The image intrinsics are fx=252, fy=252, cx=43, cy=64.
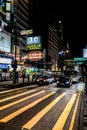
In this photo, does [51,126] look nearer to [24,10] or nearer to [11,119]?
[11,119]

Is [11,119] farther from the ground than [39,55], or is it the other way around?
[39,55]

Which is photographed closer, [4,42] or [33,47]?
[33,47]

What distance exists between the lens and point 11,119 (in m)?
9.80

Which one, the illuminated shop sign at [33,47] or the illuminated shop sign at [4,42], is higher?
the illuminated shop sign at [4,42]

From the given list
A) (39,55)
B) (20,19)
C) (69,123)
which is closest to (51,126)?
(69,123)

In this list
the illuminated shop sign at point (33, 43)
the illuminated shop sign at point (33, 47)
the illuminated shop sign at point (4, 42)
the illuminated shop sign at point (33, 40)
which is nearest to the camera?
the illuminated shop sign at point (33, 47)

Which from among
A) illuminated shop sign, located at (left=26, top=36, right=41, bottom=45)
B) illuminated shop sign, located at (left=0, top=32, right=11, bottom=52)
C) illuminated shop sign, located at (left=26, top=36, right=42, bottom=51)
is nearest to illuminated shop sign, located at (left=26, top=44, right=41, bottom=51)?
illuminated shop sign, located at (left=26, top=36, right=42, bottom=51)

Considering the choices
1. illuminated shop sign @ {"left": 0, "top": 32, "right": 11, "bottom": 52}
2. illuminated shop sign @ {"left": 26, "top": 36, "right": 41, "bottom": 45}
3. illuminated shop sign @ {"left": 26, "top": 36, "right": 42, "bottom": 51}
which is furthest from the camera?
illuminated shop sign @ {"left": 0, "top": 32, "right": 11, "bottom": 52}

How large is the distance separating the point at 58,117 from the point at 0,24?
172 ft

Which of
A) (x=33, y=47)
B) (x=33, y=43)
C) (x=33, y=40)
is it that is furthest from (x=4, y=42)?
(x=33, y=47)

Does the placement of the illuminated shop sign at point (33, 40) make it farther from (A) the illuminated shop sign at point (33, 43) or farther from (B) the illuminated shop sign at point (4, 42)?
(B) the illuminated shop sign at point (4, 42)

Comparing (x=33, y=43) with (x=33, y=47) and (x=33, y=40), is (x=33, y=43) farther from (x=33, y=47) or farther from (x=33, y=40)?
(x=33, y=47)

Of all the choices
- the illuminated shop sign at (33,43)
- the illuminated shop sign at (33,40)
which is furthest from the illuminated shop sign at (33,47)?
the illuminated shop sign at (33,40)

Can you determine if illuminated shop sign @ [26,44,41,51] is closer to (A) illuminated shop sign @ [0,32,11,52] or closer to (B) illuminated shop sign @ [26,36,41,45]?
(B) illuminated shop sign @ [26,36,41,45]
